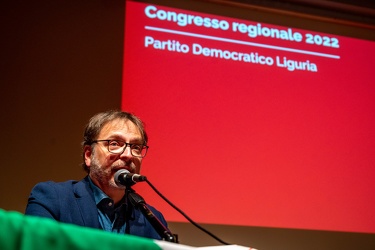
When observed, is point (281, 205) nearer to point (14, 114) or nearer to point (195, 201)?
point (195, 201)

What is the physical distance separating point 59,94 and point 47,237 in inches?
109

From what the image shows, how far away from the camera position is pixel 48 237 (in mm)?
833

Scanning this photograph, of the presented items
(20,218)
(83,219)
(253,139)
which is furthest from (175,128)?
(20,218)

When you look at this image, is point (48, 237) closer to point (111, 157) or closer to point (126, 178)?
point (126, 178)

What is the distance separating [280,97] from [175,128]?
86cm

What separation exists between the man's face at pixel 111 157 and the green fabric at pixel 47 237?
3.98 feet

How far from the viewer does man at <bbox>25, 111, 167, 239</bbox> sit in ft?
6.48

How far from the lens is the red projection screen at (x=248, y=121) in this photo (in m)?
3.40

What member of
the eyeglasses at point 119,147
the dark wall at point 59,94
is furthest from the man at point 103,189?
the dark wall at point 59,94

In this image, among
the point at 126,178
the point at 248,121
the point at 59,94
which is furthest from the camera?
the point at 248,121

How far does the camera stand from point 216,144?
3.51m

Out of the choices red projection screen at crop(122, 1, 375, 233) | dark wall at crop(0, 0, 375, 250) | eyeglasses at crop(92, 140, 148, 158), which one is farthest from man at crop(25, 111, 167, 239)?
dark wall at crop(0, 0, 375, 250)

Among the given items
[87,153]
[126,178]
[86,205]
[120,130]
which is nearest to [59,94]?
[87,153]

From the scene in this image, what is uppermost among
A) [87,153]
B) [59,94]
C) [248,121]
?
[59,94]
